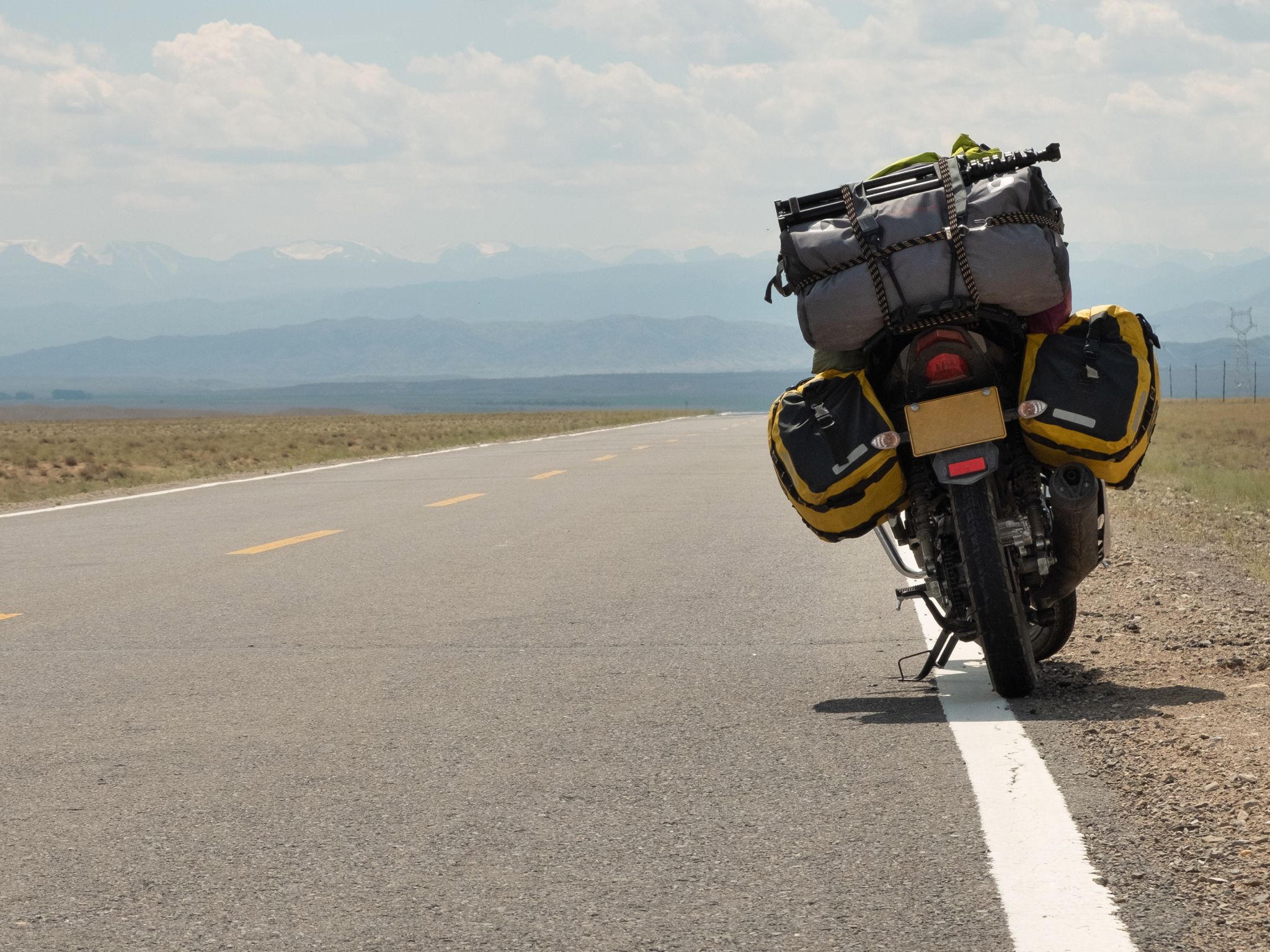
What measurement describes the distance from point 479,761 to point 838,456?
1689 mm

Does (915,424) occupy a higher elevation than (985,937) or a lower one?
higher

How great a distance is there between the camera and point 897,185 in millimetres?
5883

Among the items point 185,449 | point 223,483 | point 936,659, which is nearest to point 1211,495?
point 223,483

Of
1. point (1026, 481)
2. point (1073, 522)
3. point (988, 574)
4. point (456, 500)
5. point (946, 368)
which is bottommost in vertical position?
point (456, 500)

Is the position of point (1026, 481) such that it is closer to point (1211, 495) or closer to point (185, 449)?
point (1211, 495)

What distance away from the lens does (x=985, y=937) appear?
3.34m

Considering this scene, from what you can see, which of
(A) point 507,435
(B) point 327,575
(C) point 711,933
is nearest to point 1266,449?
(A) point 507,435

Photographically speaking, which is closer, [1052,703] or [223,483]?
[1052,703]

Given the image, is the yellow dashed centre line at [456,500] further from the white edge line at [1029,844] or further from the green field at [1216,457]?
the white edge line at [1029,844]

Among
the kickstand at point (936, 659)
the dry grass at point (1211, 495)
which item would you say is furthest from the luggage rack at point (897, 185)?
the dry grass at point (1211, 495)

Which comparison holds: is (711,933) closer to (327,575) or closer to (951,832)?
(951,832)

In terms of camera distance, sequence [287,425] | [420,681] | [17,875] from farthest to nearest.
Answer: [287,425]
[420,681]
[17,875]

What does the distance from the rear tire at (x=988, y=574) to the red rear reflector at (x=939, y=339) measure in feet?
1.60

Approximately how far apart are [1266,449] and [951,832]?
39.5 metres
